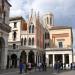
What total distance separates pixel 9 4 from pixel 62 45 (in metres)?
25.6

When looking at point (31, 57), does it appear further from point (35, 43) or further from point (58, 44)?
point (58, 44)

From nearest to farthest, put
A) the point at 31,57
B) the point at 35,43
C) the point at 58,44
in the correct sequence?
the point at 35,43 < the point at 31,57 < the point at 58,44

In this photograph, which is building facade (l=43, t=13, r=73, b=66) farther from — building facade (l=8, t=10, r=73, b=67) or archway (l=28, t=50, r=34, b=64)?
archway (l=28, t=50, r=34, b=64)

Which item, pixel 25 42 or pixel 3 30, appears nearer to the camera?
pixel 3 30

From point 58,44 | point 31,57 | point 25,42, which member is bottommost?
point 31,57

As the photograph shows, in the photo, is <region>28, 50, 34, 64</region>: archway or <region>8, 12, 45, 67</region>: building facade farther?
<region>28, 50, 34, 64</region>: archway

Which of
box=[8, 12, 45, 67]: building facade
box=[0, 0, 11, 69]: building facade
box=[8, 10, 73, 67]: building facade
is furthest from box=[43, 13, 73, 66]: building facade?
box=[0, 0, 11, 69]: building facade

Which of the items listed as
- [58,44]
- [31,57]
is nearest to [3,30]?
[31,57]

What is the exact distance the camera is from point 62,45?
62.8m

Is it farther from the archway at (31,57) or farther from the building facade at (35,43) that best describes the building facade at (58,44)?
the archway at (31,57)

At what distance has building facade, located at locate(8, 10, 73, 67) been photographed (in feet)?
194

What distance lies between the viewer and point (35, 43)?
59.0 m

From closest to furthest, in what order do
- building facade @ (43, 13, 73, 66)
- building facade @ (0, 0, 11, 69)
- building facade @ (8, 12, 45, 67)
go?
building facade @ (0, 0, 11, 69), building facade @ (8, 12, 45, 67), building facade @ (43, 13, 73, 66)

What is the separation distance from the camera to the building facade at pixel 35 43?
59281mm
